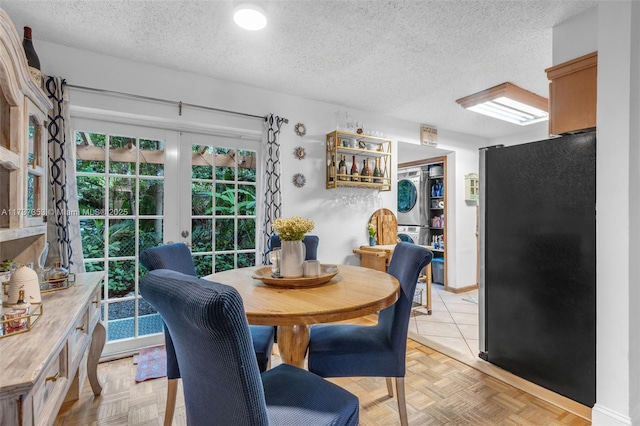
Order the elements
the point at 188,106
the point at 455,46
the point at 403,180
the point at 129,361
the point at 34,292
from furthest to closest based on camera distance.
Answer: the point at 403,180, the point at 188,106, the point at 129,361, the point at 455,46, the point at 34,292

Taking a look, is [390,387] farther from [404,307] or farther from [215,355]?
[215,355]

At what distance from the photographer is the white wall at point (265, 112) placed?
242 cm

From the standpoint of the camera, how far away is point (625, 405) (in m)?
1.57

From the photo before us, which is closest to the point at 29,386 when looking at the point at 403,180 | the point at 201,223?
the point at 201,223

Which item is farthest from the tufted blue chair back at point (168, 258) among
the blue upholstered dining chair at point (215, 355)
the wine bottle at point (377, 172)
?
the wine bottle at point (377, 172)

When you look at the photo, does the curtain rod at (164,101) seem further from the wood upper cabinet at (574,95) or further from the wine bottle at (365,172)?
the wood upper cabinet at (574,95)

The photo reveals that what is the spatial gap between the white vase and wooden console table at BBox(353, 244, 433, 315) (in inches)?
75.2

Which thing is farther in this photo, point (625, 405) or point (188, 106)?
point (188, 106)

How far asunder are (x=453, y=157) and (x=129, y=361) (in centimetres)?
457

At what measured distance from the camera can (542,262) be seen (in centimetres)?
200

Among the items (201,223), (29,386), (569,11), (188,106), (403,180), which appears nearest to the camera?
(29,386)

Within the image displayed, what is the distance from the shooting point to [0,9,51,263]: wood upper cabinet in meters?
1.34

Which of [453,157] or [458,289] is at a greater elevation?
[453,157]

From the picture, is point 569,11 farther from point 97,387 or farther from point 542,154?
point 97,387
